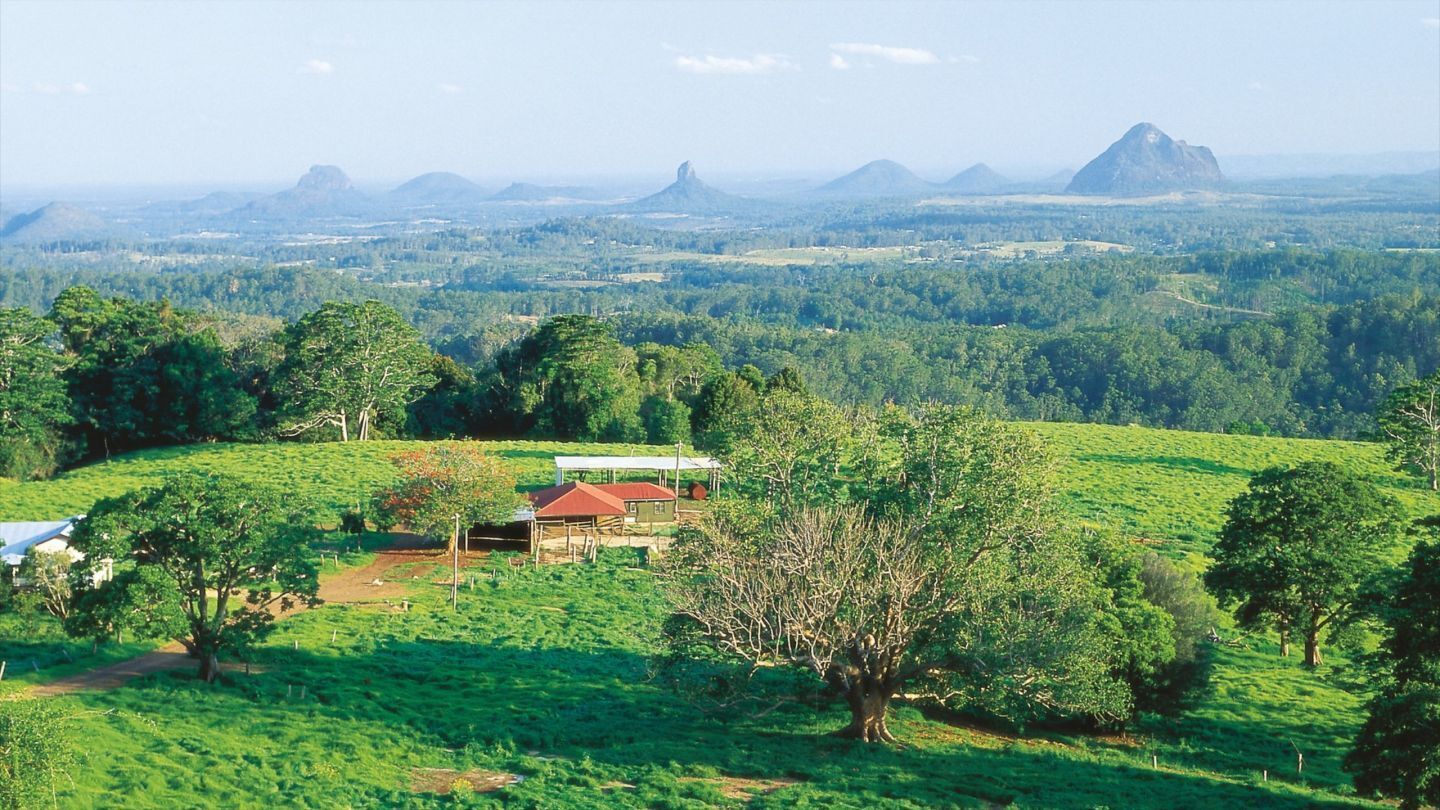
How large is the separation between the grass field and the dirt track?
76 centimetres

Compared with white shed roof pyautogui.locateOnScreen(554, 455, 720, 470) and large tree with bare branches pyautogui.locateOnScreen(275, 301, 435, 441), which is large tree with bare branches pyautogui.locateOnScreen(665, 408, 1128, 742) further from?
large tree with bare branches pyautogui.locateOnScreen(275, 301, 435, 441)

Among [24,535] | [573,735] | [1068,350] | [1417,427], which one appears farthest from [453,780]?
[1068,350]

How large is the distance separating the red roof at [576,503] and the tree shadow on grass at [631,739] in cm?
1124

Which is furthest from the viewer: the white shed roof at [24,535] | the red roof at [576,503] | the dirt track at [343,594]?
the red roof at [576,503]

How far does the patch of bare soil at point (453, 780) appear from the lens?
1995 cm

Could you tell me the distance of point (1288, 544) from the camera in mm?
29156

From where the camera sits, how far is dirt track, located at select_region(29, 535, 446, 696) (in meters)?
24.0

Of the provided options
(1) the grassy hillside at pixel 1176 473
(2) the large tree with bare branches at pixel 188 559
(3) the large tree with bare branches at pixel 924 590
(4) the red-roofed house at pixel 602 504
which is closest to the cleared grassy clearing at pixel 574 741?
(2) the large tree with bare branches at pixel 188 559

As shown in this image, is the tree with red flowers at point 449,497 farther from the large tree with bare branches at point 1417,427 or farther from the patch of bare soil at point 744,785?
the large tree with bare branches at point 1417,427

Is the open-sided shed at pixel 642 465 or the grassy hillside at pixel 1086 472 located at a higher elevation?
the open-sided shed at pixel 642 465

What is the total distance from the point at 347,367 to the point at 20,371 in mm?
13928

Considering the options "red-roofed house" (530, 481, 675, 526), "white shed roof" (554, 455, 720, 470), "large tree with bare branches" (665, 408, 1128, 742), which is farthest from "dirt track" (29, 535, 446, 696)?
"large tree with bare branches" (665, 408, 1128, 742)

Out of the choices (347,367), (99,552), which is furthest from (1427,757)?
(347,367)

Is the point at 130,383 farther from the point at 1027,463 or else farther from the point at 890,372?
the point at 890,372
